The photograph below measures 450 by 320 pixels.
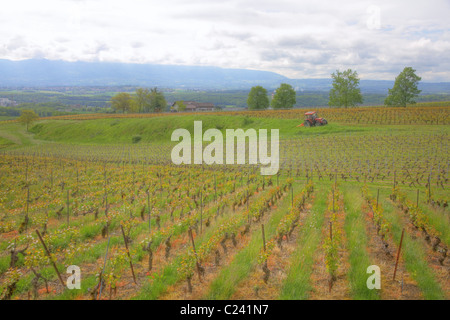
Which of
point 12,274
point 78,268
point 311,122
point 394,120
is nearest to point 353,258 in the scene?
point 78,268

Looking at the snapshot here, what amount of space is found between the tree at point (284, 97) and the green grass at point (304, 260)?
63882 millimetres

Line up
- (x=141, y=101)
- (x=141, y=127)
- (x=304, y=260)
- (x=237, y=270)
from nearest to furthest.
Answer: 1. (x=237, y=270)
2. (x=304, y=260)
3. (x=141, y=127)
4. (x=141, y=101)

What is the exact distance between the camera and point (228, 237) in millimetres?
9125

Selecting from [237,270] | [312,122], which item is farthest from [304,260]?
[312,122]

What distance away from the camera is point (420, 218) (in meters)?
9.16

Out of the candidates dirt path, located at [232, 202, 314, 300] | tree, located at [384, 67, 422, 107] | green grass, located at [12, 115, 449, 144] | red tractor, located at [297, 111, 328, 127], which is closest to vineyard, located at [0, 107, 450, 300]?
dirt path, located at [232, 202, 314, 300]

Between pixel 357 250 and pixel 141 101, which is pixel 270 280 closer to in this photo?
pixel 357 250

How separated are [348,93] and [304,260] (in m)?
65.2

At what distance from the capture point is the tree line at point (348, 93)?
6066 cm

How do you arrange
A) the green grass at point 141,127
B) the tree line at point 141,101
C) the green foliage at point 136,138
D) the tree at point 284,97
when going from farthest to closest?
the tree line at point 141,101, the tree at point 284,97, the green foliage at point 136,138, the green grass at point 141,127

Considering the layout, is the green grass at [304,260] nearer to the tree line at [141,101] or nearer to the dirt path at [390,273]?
the dirt path at [390,273]

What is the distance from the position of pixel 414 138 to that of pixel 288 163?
45.9 feet

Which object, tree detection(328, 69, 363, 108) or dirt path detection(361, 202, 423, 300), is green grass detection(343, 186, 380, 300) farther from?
tree detection(328, 69, 363, 108)

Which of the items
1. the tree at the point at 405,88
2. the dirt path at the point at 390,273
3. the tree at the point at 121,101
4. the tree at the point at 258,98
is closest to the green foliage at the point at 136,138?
the tree at the point at 258,98
